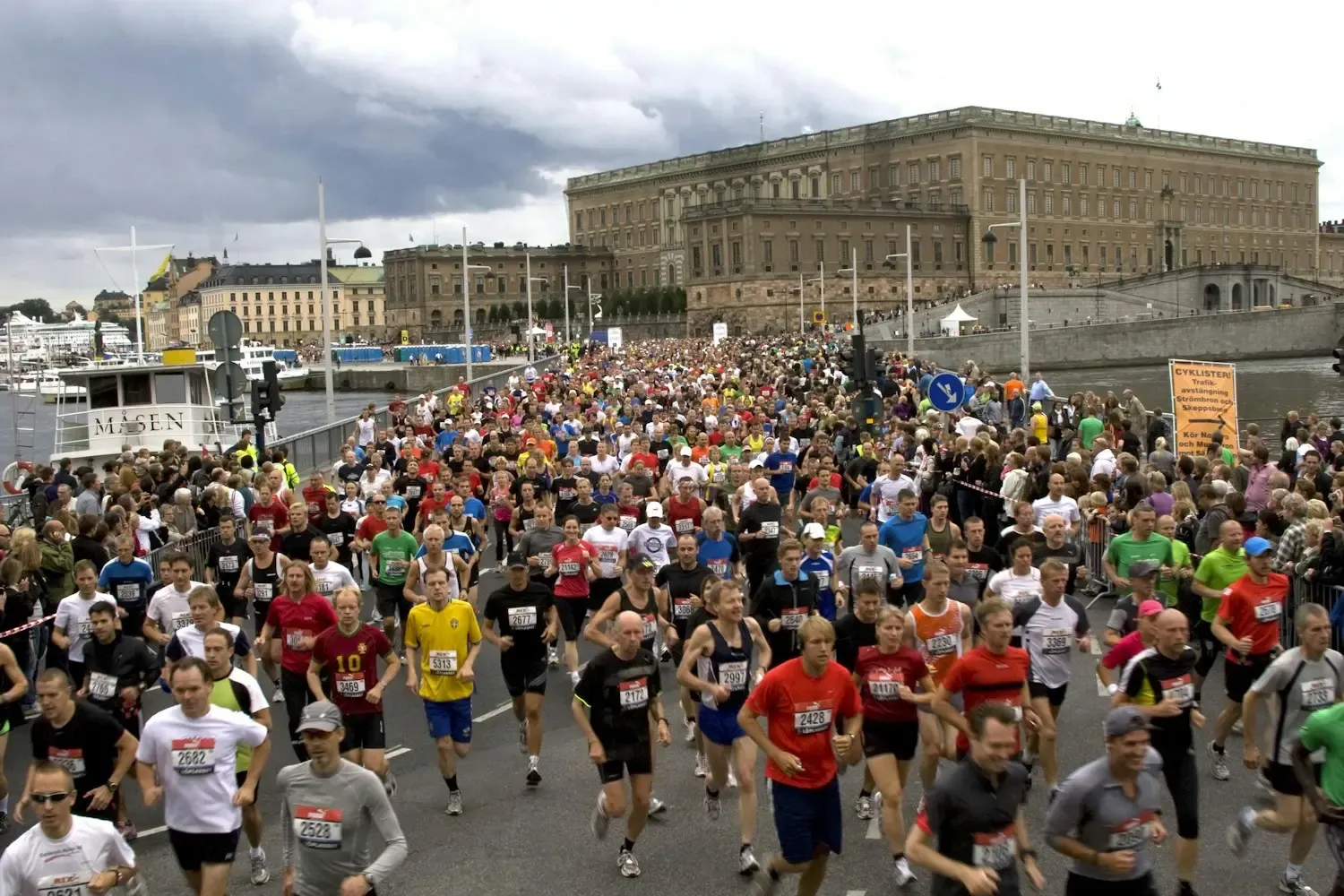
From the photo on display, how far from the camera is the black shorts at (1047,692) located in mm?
9203

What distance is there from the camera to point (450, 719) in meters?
9.48

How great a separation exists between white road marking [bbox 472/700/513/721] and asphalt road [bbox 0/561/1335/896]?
34cm

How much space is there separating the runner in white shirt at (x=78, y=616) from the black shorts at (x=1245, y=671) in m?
7.58

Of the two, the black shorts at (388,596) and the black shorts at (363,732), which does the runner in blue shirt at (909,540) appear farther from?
the black shorts at (363,732)

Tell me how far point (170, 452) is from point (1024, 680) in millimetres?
15759

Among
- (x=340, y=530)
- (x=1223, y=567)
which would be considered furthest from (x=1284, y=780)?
(x=340, y=530)

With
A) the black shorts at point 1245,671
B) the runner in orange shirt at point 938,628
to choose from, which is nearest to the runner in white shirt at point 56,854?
the runner in orange shirt at point 938,628

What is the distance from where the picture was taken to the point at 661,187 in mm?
154125

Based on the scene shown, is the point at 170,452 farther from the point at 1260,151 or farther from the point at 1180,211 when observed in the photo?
the point at 1260,151

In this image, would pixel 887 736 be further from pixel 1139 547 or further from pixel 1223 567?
pixel 1139 547

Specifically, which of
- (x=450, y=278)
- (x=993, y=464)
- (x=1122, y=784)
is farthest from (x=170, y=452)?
(x=450, y=278)

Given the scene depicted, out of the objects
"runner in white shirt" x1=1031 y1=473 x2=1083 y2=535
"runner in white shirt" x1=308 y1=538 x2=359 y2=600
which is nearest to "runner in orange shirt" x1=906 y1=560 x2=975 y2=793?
"runner in white shirt" x1=308 y1=538 x2=359 y2=600

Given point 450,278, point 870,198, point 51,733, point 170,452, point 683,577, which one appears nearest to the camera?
point 51,733

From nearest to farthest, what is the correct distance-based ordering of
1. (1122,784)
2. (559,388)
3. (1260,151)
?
1. (1122,784)
2. (559,388)
3. (1260,151)
